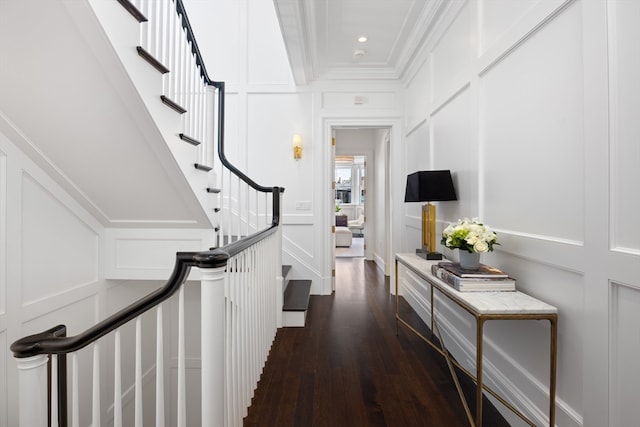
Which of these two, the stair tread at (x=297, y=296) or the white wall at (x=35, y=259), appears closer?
the white wall at (x=35, y=259)

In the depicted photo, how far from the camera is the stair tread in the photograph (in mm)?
3059

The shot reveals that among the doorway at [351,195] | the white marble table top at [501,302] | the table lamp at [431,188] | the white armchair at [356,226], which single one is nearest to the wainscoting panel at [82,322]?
the white marble table top at [501,302]

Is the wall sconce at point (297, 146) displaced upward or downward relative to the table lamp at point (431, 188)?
upward

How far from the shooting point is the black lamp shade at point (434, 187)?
2.41 metres

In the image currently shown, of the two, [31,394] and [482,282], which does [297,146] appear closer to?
[482,282]

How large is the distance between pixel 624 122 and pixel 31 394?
2.22 metres

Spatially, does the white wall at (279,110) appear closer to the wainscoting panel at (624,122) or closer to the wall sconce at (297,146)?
the wall sconce at (297,146)

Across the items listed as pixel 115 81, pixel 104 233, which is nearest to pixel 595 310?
pixel 115 81

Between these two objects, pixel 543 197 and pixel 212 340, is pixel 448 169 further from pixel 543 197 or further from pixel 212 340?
pixel 212 340

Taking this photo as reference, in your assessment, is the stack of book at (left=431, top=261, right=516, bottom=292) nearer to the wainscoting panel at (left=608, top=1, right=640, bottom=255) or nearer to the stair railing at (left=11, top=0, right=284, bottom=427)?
the wainscoting panel at (left=608, top=1, right=640, bottom=255)

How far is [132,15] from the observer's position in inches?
60.8

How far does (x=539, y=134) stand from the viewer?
1.53 metres

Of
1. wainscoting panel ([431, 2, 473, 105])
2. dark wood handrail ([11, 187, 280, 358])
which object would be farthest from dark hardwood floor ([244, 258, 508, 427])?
wainscoting panel ([431, 2, 473, 105])

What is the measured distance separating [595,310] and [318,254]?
3056 millimetres
